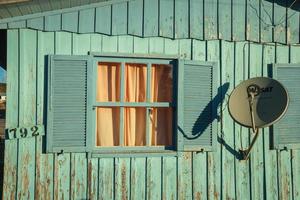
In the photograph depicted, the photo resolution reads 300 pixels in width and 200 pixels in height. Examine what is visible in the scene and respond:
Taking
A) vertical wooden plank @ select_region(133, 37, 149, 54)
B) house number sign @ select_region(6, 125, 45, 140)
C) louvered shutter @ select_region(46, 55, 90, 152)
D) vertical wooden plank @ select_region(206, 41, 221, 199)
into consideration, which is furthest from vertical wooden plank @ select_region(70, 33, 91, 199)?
vertical wooden plank @ select_region(206, 41, 221, 199)

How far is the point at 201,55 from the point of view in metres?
6.45

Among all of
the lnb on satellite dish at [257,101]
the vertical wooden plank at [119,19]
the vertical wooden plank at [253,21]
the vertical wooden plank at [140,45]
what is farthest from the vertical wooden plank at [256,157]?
the vertical wooden plank at [119,19]

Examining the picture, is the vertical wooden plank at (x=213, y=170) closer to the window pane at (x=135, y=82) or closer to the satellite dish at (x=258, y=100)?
the satellite dish at (x=258, y=100)

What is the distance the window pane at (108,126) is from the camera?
6.13 meters

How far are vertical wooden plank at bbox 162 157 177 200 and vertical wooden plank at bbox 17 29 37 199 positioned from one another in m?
1.94

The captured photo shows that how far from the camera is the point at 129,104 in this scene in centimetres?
617

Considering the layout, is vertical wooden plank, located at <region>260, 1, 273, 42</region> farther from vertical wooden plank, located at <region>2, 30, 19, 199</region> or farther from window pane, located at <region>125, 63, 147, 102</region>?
vertical wooden plank, located at <region>2, 30, 19, 199</region>

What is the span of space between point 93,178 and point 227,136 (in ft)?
7.26

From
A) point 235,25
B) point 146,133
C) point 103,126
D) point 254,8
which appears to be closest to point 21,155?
point 103,126

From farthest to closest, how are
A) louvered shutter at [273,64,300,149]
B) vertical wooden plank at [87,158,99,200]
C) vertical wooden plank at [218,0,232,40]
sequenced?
louvered shutter at [273,64,300,149]
vertical wooden plank at [218,0,232,40]
vertical wooden plank at [87,158,99,200]

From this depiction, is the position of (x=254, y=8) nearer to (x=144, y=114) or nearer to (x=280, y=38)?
(x=280, y=38)

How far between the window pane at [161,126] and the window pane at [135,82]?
33 cm

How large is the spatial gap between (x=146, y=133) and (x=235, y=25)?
2284mm

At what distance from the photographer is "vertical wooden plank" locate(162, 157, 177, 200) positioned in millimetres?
6211
